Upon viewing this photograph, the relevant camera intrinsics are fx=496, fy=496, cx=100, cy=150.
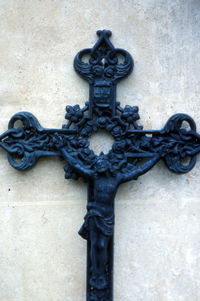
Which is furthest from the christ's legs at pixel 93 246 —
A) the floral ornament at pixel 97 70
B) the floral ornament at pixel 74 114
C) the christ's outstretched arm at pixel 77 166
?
the floral ornament at pixel 97 70

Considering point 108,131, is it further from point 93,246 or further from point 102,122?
point 93,246

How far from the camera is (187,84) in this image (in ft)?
6.63

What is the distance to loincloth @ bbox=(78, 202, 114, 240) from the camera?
6.15 feet

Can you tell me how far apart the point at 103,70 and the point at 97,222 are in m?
0.61

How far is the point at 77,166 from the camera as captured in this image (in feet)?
6.31

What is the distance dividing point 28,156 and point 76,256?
1.47 ft

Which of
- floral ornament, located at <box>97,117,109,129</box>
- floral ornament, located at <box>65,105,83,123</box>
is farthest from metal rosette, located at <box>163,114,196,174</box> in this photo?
floral ornament, located at <box>65,105,83,123</box>

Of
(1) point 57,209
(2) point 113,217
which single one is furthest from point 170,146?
(1) point 57,209

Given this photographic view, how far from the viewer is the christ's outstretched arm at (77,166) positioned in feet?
6.28

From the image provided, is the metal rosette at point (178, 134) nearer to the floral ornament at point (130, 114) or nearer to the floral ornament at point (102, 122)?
the floral ornament at point (130, 114)

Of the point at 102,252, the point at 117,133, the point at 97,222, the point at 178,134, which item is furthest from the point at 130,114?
the point at 102,252

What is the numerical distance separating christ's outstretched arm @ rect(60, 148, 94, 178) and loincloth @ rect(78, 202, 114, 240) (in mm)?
115

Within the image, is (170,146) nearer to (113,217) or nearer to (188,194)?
(188,194)

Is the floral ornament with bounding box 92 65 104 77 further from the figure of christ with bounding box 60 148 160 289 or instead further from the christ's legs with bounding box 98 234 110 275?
the christ's legs with bounding box 98 234 110 275
